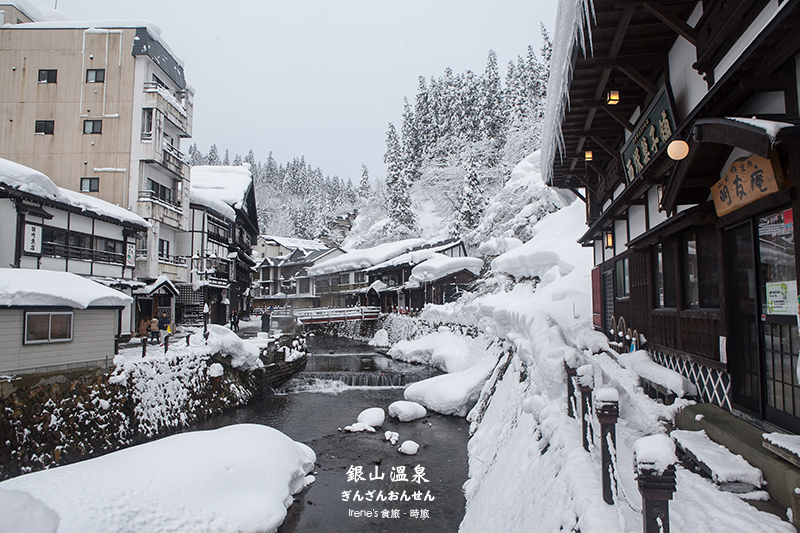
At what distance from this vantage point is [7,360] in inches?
449

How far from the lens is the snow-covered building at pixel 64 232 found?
16.8m

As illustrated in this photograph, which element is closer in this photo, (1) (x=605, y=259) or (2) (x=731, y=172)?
(2) (x=731, y=172)

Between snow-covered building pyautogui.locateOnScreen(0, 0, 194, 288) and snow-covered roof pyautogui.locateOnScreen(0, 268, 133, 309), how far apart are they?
38.0 feet

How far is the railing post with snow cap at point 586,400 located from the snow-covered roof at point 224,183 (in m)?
33.2

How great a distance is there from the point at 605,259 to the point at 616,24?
734 centimetres

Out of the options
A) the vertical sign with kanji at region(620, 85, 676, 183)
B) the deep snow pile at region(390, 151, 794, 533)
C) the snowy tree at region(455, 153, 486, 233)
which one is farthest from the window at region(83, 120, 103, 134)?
the snowy tree at region(455, 153, 486, 233)

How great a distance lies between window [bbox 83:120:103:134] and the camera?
997 inches

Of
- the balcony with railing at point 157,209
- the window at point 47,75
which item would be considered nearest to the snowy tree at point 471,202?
the balcony with railing at point 157,209

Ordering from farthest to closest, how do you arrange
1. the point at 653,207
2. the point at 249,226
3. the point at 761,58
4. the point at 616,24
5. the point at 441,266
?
the point at 249,226 → the point at 441,266 → the point at 653,207 → the point at 616,24 → the point at 761,58

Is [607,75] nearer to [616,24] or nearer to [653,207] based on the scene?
[616,24]

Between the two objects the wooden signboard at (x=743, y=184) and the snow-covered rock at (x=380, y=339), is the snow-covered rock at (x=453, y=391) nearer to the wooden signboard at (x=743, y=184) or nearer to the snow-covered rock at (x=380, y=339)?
the wooden signboard at (x=743, y=184)

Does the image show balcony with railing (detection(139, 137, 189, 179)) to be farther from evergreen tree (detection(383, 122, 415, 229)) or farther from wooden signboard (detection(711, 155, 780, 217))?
evergreen tree (detection(383, 122, 415, 229))

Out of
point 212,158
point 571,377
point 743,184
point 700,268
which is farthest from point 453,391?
point 212,158

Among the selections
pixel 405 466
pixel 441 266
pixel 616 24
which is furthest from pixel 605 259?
pixel 441 266
